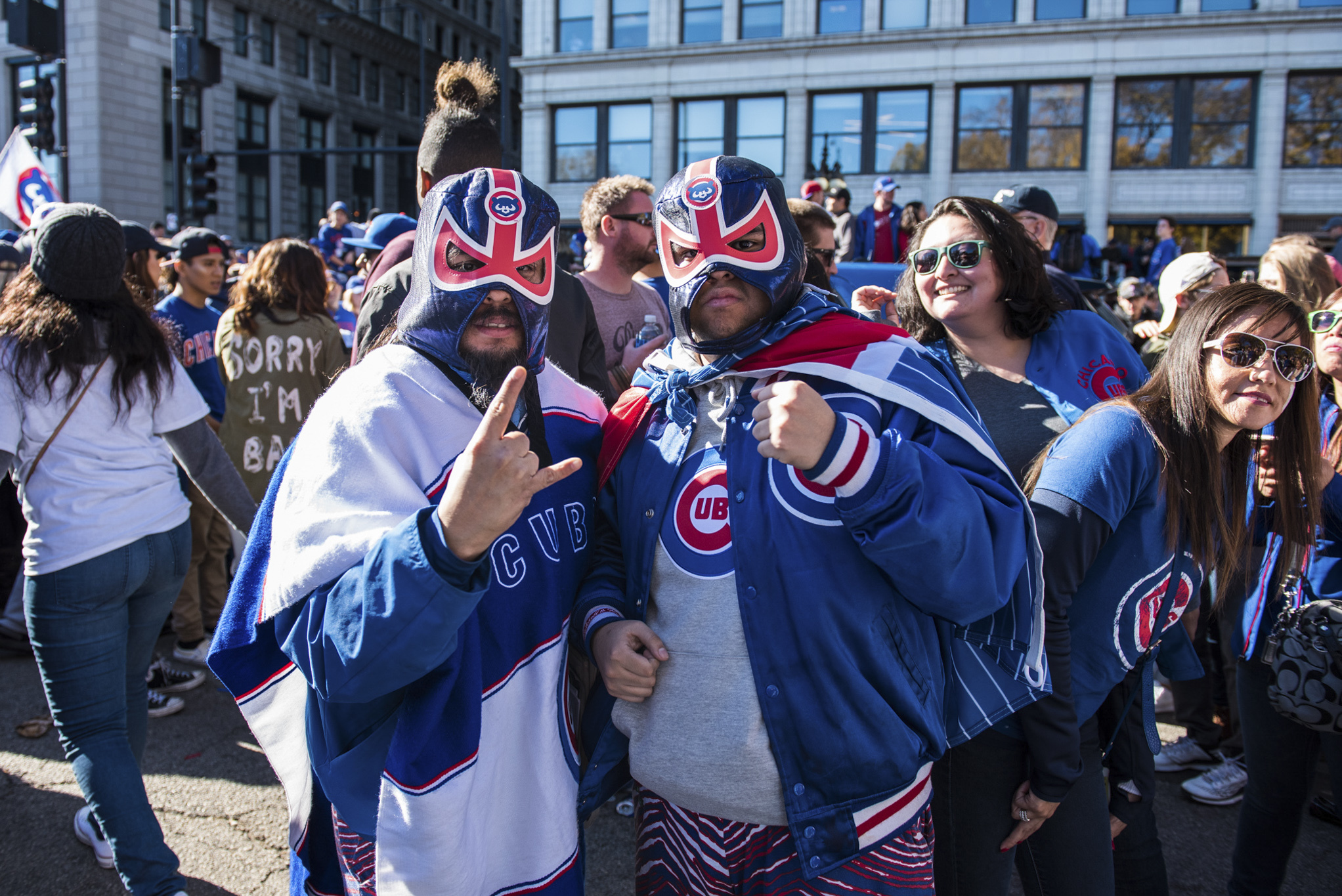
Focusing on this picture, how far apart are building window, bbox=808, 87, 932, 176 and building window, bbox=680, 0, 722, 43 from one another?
344cm

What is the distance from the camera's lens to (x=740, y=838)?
1.74m

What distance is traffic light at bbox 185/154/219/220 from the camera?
46.5 feet

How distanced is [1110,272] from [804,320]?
54.1ft

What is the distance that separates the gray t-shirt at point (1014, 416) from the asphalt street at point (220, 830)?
180 cm

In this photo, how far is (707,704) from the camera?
1.70 m

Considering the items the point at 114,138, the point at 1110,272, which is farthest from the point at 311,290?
the point at 114,138

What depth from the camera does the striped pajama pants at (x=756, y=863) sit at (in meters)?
1.68

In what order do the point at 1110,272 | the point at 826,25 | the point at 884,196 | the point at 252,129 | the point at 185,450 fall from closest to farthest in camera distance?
the point at 185,450 → the point at 884,196 → the point at 1110,272 → the point at 826,25 → the point at 252,129

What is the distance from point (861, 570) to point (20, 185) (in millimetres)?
8652

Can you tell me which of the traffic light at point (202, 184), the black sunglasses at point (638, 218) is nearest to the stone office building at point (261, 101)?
the traffic light at point (202, 184)

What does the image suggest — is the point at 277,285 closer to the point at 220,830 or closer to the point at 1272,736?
the point at 220,830

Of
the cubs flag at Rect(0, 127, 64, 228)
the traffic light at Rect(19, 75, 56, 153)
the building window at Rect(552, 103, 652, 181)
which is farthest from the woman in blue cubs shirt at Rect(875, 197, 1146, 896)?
the building window at Rect(552, 103, 652, 181)

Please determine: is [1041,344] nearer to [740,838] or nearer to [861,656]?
[861,656]

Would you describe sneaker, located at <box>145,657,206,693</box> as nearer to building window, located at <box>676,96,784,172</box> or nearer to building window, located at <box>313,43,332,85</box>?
building window, located at <box>676,96,784,172</box>
